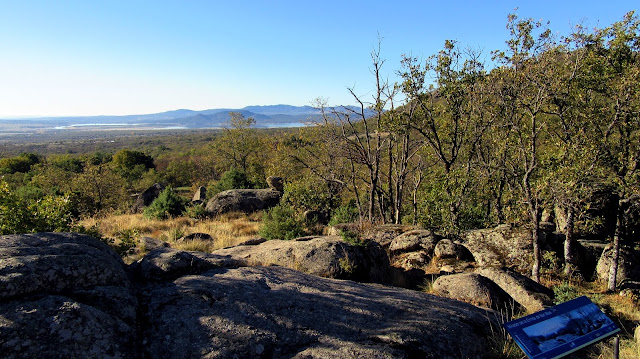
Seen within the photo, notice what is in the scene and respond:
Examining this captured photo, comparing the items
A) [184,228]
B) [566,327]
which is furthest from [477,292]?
[184,228]

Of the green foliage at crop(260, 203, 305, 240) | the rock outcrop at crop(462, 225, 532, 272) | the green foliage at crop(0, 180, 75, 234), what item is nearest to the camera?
the green foliage at crop(0, 180, 75, 234)

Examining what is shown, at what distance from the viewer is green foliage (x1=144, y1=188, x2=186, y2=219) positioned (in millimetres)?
21781

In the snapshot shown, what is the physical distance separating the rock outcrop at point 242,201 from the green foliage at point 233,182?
24.1 ft

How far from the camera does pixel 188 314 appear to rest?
450 cm

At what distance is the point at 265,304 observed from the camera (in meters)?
4.99

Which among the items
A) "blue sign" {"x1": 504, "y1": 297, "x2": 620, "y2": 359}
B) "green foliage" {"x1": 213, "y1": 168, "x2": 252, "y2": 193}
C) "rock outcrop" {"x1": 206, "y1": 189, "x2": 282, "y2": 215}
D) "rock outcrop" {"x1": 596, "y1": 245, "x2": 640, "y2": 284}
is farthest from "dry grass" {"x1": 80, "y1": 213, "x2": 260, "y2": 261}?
"rock outcrop" {"x1": 596, "y1": 245, "x2": 640, "y2": 284}

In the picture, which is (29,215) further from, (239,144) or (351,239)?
(239,144)

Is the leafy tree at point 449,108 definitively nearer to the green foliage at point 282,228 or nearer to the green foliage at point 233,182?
the green foliage at point 282,228

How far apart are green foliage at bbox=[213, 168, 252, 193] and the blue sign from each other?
28.8 meters

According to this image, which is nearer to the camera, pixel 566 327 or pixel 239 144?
pixel 566 327

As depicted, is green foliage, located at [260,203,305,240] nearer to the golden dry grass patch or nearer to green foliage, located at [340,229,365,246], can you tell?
the golden dry grass patch

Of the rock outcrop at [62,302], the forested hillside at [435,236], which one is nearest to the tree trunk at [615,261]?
the forested hillside at [435,236]

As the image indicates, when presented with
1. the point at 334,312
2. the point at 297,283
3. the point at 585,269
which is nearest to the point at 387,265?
the point at 297,283

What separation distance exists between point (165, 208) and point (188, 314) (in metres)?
19.8
